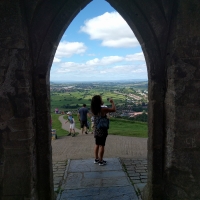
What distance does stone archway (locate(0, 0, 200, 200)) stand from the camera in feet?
10.3

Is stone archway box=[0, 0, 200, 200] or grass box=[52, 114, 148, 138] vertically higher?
stone archway box=[0, 0, 200, 200]

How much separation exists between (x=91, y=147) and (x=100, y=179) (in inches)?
112

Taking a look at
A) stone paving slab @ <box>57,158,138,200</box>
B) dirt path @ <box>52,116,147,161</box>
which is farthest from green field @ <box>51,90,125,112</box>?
stone paving slab @ <box>57,158,138,200</box>

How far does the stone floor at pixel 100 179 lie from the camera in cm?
441

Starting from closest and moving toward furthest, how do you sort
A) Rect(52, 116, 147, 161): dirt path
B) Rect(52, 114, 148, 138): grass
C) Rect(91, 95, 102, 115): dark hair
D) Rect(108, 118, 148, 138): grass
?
Rect(91, 95, 102, 115): dark hair < Rect(52, 116, 147, 161): dirt path < Rect(52, 114, 148, 138): grass < Rect(108, 118, 148, 138): grass

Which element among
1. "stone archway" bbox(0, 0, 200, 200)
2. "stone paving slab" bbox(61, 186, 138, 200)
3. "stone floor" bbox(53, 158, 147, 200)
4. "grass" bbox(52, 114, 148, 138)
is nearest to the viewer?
"stone archway" bbox(0, 0, 200, 200)

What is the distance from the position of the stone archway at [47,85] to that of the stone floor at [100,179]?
1.04 m

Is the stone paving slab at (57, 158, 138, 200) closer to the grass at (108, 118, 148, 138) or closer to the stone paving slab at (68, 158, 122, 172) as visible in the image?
the stone paving slab at (68, 158, 122, 172)

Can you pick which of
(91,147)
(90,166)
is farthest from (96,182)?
(91,147)

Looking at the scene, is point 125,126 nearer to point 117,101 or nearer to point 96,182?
point 96,182

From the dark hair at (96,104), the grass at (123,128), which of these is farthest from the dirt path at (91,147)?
the dark hair at (96,104)

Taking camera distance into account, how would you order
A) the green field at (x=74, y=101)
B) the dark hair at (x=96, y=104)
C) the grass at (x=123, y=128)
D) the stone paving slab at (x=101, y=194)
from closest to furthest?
1. the stone paving slab at (x=101, y=194)
2. the dark hair at (x=96, y=104)
3. the grass at (x=123, y=128)
4. the green field at (x=74, y=101)

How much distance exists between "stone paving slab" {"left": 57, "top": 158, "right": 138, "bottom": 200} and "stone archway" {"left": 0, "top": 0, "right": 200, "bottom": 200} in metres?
1.03

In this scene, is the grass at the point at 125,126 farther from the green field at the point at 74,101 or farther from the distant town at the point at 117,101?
the green field at the point at 74,101
